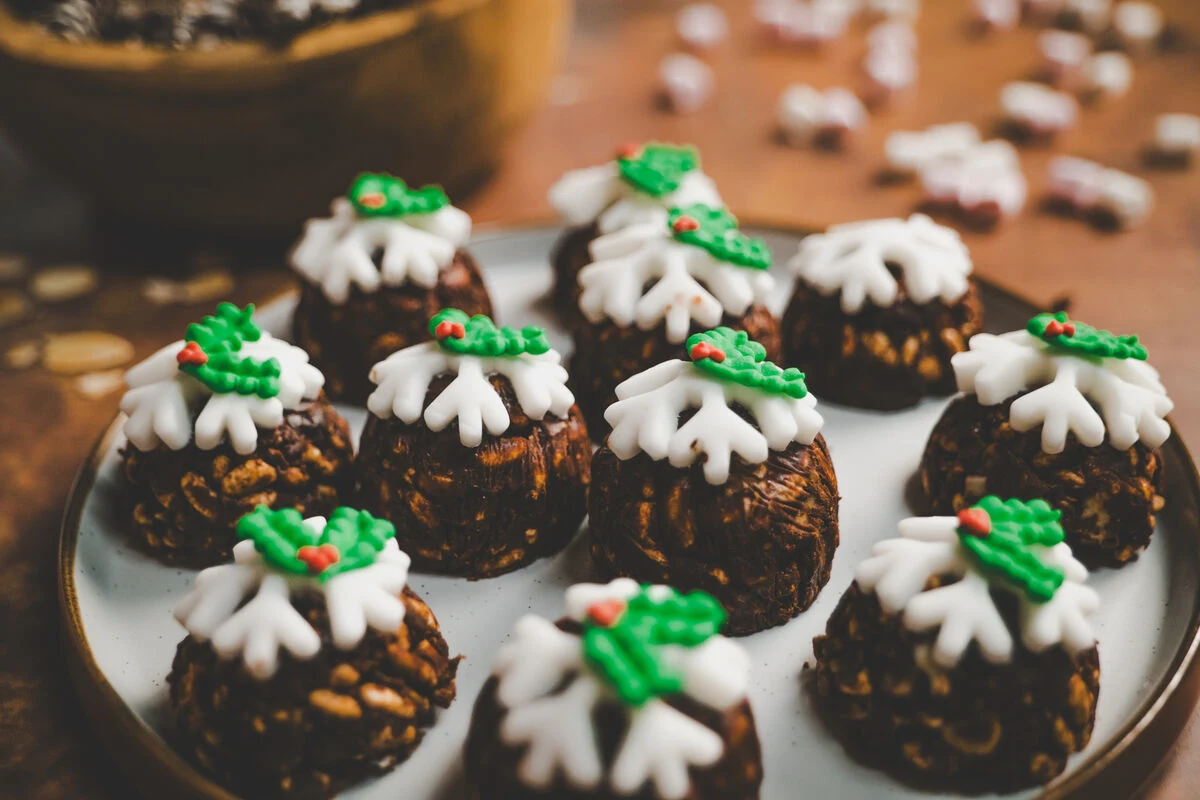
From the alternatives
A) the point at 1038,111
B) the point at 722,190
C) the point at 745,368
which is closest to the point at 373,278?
the point at 745,368

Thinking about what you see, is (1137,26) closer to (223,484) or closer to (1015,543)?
(1015,543)

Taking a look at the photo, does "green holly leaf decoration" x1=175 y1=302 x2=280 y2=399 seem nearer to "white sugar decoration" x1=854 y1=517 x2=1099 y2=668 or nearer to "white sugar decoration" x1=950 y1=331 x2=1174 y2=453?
"white sugar decoration" x1=854 y1=517 x2=1099 y2=668

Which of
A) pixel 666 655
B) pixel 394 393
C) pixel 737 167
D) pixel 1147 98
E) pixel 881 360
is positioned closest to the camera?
pixel 666 655

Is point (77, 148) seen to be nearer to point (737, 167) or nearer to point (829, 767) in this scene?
point (737, 167)

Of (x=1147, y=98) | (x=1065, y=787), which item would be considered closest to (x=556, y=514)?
(x=1065, y=787)

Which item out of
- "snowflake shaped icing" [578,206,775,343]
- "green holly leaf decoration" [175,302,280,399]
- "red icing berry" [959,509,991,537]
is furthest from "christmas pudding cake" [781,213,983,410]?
"green holly leaf decoration" [175,302,280,399]
